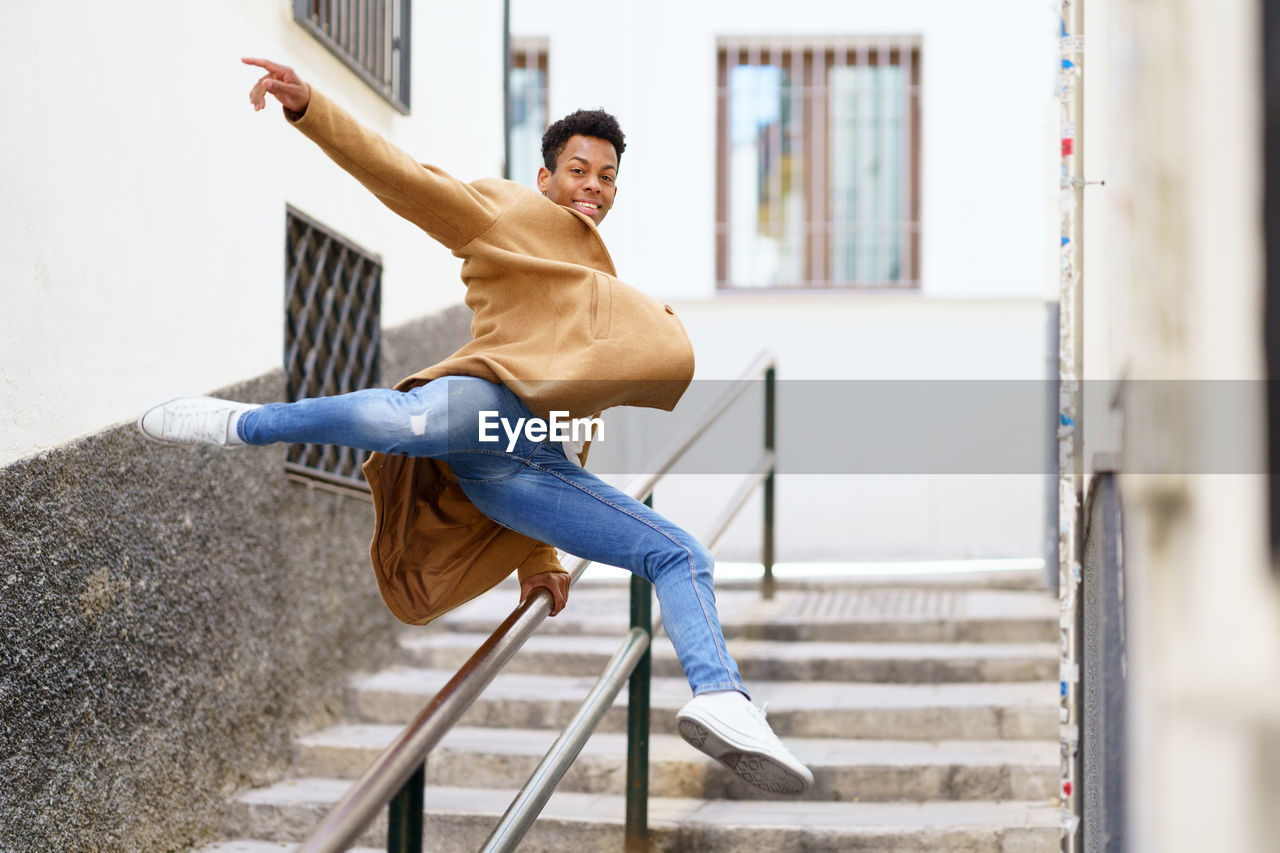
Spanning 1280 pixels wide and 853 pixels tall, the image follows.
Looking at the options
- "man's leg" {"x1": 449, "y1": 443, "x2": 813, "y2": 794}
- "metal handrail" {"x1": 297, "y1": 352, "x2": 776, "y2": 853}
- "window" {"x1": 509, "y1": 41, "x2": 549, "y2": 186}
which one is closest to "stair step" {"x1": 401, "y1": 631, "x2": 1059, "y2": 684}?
"metal handrail" {"x1": 297, "y1": 352, "x2": 776, "y2": 853}

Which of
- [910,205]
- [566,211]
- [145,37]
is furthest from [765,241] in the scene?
[566,211]

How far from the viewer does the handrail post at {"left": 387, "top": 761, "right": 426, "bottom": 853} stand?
2.07m

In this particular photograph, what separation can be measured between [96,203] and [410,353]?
2091mm

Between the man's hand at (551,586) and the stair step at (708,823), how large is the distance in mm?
1031

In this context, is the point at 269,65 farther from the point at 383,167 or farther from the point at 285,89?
the point at 383,167

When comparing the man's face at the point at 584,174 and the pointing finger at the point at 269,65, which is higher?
the pointing finger at the point at 269,65

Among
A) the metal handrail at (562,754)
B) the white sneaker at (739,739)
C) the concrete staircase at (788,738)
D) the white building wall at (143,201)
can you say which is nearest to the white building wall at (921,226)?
the concrete staircase at (788,738)

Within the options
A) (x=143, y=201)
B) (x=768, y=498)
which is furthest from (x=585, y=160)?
(x=768, y=498)

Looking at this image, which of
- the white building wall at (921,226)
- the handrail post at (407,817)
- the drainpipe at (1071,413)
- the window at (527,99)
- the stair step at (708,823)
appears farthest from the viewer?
the window at (527,99)

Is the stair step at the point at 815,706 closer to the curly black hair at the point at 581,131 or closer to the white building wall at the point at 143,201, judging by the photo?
the white building wall at the point at 143,201

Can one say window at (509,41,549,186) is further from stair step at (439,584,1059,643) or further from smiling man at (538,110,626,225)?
smiling man at (538,110,626,225)

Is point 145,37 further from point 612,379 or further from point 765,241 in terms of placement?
point 765,241

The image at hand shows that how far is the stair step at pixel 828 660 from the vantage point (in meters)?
4.46

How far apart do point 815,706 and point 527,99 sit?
535 cm
